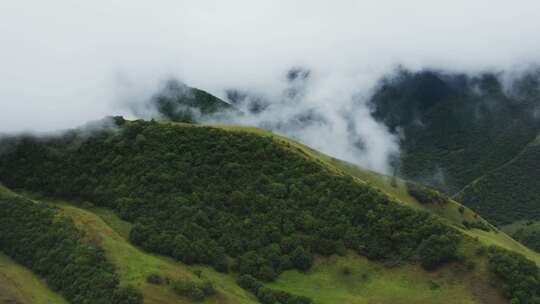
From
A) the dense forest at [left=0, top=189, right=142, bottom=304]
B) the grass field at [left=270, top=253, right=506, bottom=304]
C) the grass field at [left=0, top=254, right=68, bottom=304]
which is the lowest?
the grass field at [left=0, top=254, right=68, bottom=304]

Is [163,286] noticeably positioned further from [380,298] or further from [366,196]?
[366,196]

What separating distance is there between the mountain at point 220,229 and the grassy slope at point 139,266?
37 centimetres

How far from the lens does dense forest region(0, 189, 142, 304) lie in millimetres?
117456

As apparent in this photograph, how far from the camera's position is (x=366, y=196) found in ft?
494

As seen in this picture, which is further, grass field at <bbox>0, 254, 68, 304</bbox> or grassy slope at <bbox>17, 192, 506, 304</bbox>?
grassy slope at <bbox>17, 192, 506, 304</bbox>

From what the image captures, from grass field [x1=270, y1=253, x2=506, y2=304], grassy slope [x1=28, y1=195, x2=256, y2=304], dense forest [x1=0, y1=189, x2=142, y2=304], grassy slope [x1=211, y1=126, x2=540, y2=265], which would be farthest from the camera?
grassy slope [x1=211, y1=126, x2=540, y2=265]

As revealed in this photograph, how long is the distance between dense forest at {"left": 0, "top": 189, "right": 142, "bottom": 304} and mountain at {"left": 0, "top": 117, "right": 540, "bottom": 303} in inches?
11.0

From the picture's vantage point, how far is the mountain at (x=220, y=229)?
127 meters

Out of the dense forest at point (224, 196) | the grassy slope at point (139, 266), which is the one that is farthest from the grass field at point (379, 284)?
the grassy slope at point (139, 266)

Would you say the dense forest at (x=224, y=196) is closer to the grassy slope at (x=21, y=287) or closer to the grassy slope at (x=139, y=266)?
the grassy slope at (x=139, y=266)

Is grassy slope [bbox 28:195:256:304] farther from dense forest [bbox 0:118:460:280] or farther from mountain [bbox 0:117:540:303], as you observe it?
dense forest [bbox 0:118:460:280]

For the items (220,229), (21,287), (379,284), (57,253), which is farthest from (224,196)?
(21,287)

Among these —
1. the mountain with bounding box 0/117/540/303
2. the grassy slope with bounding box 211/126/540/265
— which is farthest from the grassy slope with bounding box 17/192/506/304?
the grassy slope with bounding box 211/126/540/265

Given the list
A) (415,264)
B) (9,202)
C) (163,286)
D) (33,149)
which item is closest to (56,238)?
(9,202)
